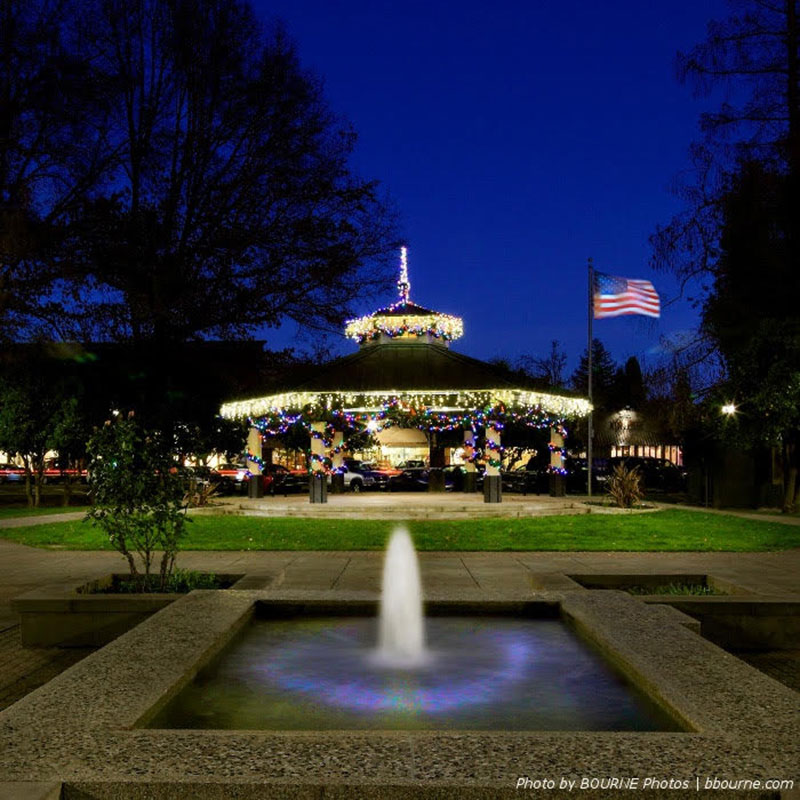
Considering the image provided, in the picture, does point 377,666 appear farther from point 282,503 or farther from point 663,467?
point 663,467

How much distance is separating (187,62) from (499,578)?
54.5 ft

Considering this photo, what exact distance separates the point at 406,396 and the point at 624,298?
6624 millimetres

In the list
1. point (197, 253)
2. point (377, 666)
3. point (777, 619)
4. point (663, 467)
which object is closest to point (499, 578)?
point (777, 619)

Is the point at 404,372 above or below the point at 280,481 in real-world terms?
above

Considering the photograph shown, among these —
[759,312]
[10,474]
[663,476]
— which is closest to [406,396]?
[759,312]

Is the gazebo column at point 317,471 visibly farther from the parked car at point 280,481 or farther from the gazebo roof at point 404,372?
the parked car at point 280,481

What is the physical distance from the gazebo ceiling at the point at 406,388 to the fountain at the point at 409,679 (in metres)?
15.6

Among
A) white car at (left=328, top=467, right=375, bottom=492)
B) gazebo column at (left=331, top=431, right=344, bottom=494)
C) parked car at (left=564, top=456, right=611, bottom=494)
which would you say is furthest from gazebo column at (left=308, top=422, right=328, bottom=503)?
parked car at (left=564, top=456, right=611, bottom=494)

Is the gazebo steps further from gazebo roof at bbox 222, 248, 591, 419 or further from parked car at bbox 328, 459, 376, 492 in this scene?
parked car at bbox 328, 459, 376, 492

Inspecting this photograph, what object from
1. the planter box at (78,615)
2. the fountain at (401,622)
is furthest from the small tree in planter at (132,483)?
the fountain at (401,622)

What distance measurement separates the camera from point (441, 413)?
30688mm

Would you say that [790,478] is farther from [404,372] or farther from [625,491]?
[404,372]

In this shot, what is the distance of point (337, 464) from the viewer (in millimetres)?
31859

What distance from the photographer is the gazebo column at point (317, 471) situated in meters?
25.3
